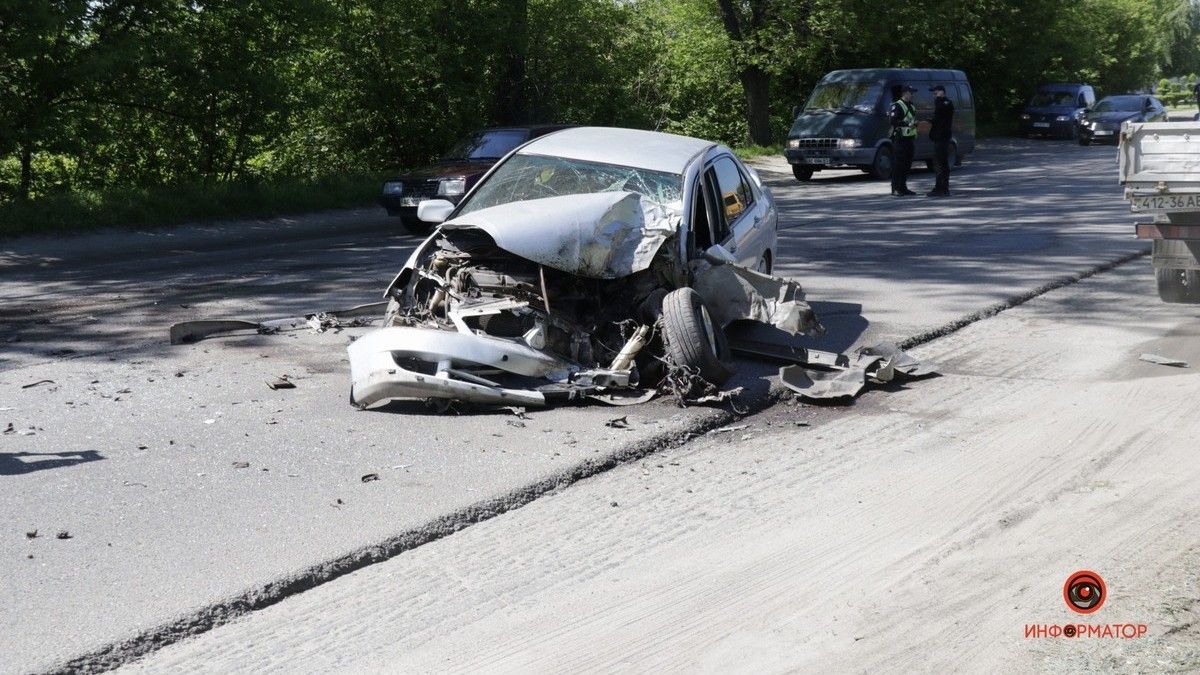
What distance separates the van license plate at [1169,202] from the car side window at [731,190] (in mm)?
3275

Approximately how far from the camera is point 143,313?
10.8 meters

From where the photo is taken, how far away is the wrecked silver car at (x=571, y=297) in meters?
7.20

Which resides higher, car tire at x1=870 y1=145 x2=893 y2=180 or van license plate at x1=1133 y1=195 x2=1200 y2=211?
van license plate at x1=1133 y1=195 x2=1200 y2=211

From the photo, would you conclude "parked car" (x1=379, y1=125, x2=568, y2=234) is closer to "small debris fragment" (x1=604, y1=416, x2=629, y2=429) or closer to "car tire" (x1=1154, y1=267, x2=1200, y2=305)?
"car tire" (x1=1154, y1=267, x2=1200, y2=305)

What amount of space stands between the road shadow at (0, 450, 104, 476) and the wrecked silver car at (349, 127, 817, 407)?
1.52 m

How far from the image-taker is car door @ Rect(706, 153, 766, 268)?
9.30 m

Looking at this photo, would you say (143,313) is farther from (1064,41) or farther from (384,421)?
(1064,41)

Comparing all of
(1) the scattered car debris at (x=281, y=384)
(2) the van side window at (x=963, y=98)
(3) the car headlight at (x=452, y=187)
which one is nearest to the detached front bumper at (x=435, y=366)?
(1) the scattered car debris at (x=281, y=384)

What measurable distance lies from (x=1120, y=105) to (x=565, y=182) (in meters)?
35.9

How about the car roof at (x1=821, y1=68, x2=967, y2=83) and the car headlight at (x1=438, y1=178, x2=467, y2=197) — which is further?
the car roof at (x1=821, y1=68, x2=967, y2=83)

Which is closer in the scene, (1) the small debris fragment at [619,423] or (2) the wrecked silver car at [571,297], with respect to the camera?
(1) the small debris fragment at [619,423]

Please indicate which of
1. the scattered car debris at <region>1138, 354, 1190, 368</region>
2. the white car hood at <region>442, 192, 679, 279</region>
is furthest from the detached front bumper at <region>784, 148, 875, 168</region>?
the white car hood at <region>442, 192, 679, 279</region>

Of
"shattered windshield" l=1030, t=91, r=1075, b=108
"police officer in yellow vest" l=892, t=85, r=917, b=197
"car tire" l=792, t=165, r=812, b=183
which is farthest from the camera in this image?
"shattered windshield" l=1030, t=91, r=1075, b=108

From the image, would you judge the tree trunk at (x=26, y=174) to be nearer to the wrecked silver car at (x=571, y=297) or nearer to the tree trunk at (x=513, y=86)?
the tree trunk at (x=513, y=86)
